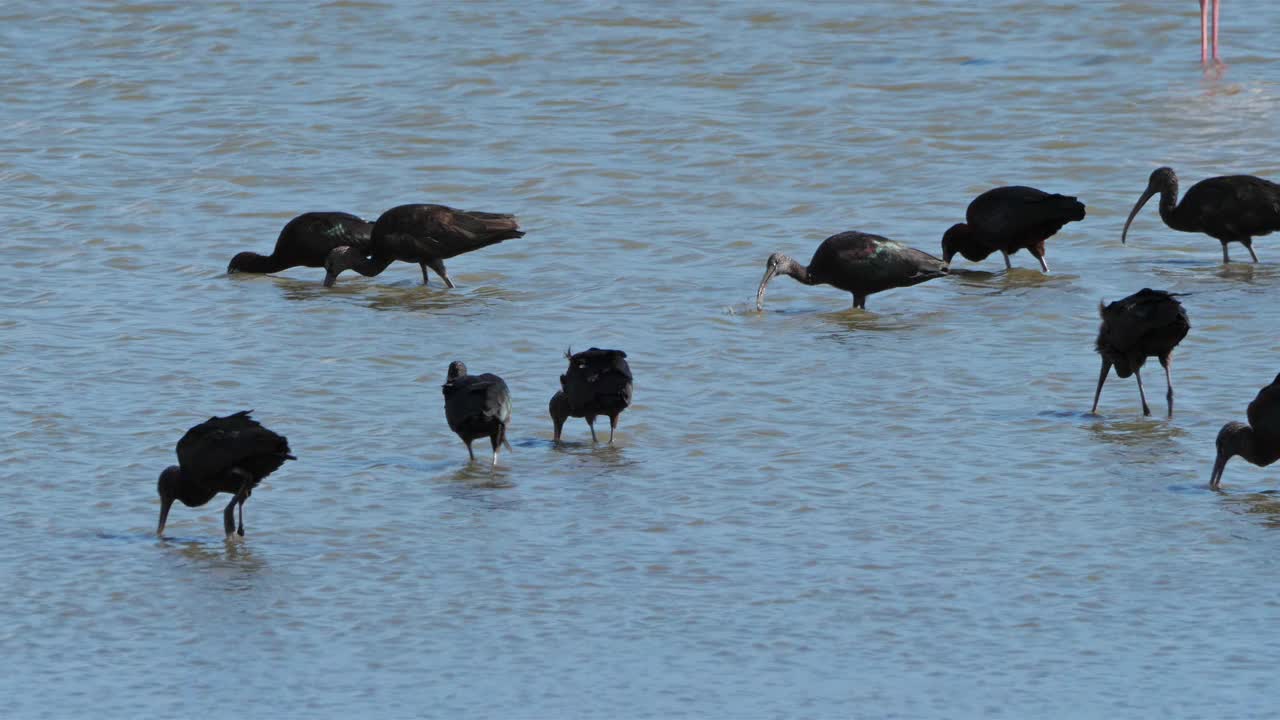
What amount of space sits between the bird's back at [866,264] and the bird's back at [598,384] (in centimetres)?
397

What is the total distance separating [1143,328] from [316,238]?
7.40m

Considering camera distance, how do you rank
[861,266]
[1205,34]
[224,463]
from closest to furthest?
1. [224,463]
2. [861,266]
3. [1205,34]

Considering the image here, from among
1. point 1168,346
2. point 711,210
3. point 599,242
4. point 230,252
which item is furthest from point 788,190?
point 1168,346

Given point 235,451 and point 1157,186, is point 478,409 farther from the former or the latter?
point 1157,186

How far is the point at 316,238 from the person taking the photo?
1709cm

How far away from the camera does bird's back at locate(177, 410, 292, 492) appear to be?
9898mm

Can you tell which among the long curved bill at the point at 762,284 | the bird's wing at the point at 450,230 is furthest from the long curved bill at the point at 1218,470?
the bird's wing at the point at 450,230

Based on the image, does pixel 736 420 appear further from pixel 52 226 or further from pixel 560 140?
pixel 560 140

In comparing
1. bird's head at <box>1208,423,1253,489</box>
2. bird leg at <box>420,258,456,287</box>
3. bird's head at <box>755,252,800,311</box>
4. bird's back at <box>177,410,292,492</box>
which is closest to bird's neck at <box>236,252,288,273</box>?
bird leg at <box>420,258,456,287</box>

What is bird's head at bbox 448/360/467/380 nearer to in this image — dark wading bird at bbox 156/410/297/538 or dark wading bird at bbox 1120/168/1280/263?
dark wading bird at bbox 156/410/297/538

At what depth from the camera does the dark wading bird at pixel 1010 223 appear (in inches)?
647

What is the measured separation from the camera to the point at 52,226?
18.3 metres

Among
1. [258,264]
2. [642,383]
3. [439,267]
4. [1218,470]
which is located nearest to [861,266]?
[642,383]

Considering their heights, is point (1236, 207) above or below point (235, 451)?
above
